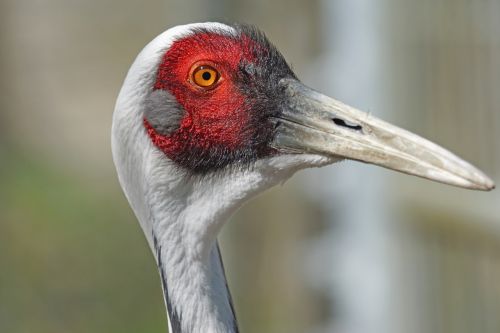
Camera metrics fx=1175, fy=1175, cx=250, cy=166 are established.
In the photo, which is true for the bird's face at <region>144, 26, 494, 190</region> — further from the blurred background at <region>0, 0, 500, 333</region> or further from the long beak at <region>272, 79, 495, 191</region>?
the blurred background at <region>0, 0, 500, 333</region>

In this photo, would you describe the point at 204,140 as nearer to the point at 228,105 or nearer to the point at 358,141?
the point at 228,105

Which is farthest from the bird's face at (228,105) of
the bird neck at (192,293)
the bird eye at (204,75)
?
the bird neck at (192,293)

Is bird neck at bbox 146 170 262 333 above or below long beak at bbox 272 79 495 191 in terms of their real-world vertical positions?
below

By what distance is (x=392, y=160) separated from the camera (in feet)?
10.1

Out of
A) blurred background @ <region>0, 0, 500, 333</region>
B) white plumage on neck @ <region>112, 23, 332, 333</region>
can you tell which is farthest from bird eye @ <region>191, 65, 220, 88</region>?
blurred background @ <region>0, 0, 500, 333</region>

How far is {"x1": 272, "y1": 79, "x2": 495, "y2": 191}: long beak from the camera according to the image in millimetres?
A: 3002

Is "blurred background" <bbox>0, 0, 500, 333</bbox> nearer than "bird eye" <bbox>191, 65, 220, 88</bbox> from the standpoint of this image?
No

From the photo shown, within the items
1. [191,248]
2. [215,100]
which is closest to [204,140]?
[215,100]

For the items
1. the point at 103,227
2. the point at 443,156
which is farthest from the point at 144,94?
the point at 103,227

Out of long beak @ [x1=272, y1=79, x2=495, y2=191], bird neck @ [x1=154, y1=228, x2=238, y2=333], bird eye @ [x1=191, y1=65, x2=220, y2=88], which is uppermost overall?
bird eye @ [x1=191, y1=65, x2=220, y2=88]

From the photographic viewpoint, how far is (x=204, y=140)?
3.29 metres

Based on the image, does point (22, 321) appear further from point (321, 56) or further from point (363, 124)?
point (363, 124)

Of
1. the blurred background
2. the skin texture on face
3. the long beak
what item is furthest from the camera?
the blurred background

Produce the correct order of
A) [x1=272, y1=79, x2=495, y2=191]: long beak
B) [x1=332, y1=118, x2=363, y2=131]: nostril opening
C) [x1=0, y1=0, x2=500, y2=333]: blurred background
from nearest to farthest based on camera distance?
1. [x1=272, y1=79, x2=495, y2=191]: long beak
2. [x1=332, y1=118, x2=363, y2=131]: nostril opening
3. [x1=0, y1=0, x2=500, y2=333]: blurred background
